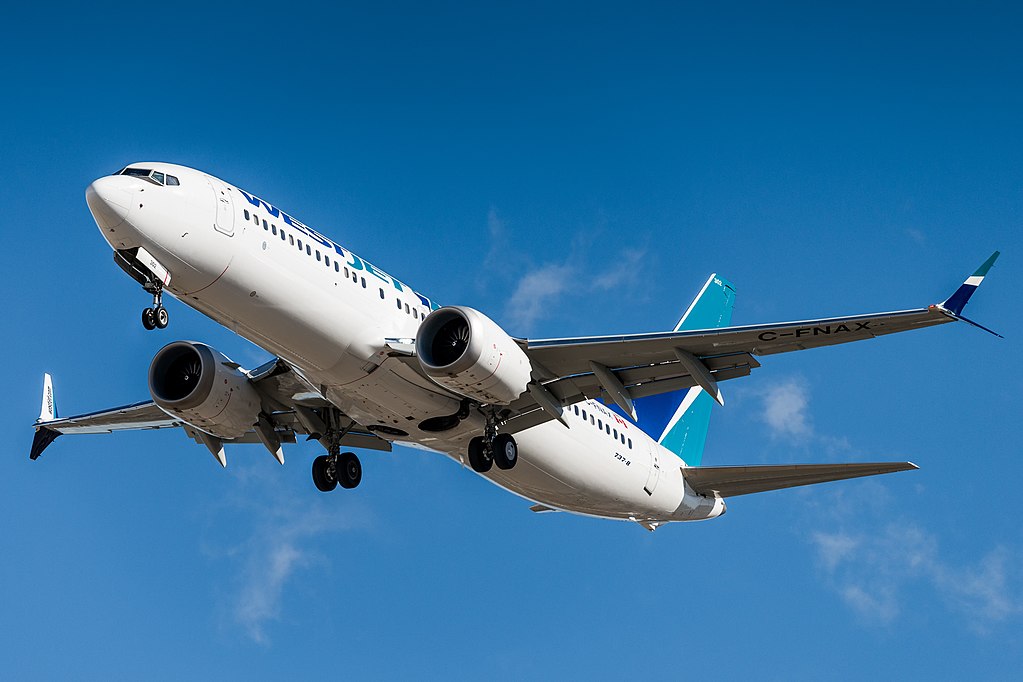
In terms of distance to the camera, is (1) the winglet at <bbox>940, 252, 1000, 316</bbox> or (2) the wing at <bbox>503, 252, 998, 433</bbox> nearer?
(1) the winglet at <bbox>940, 252, 1000, 316</bbox>

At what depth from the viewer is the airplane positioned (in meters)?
22.6

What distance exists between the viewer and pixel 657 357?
85.0ft

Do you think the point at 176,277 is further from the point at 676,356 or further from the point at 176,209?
the point at 676,356

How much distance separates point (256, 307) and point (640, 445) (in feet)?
40.5

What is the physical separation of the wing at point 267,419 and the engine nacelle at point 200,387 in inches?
30.2

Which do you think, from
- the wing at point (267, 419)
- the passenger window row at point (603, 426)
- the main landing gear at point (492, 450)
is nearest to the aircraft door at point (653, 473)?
the passenger window row at point (603, 426)

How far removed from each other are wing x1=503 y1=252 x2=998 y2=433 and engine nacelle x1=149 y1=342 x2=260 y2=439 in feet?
21.9

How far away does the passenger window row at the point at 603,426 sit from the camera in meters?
29.4

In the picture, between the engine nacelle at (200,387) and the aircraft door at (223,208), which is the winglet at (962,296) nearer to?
the aircraft door at (223,208)

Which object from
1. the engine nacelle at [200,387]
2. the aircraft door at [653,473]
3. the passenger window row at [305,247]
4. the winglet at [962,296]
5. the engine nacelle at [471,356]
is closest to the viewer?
the winglet at [962,296]

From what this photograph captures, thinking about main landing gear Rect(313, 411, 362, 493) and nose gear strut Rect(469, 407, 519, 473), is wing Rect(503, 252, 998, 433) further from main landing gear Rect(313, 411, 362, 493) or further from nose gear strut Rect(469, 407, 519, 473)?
main landing gear Rect(313, 411, 362, 493)

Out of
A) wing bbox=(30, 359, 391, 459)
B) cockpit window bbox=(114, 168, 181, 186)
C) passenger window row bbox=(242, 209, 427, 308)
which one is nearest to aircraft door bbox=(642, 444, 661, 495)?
wing bbox=(30, 359, 391, 459)

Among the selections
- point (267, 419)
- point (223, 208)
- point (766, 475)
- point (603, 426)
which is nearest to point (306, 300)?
point (223, 208)

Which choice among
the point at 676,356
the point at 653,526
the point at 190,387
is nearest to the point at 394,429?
the point at 190,387
